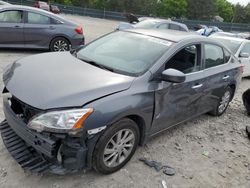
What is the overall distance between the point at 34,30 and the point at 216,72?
568 cm

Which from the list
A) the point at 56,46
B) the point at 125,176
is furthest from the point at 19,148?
the point at 56,46

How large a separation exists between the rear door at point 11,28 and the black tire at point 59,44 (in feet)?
2.98

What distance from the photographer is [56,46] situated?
8680 millimetres

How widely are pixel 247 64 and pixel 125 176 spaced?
22.9 feet

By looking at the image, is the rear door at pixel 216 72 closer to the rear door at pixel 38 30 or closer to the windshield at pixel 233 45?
the windshield at pixel 233 45

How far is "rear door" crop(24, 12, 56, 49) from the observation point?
8156 millimetres

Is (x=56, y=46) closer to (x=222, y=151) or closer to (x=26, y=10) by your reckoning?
(x=26, y=10)

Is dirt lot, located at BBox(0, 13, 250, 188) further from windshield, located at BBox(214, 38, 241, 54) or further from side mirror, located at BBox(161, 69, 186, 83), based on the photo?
windshield, located at BBox(214, 38, 241, 54)

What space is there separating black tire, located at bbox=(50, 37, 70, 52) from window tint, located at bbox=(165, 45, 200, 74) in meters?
5.54

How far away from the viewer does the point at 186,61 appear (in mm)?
4016

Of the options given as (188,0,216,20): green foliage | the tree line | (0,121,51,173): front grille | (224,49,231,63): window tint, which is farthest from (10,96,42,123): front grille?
(188,0,216,20): green foliage

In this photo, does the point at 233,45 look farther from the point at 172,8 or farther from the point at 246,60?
the point at 172,8

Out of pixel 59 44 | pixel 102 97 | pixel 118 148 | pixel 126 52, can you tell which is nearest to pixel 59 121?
pixel 102 97

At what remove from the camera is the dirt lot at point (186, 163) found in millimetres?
3121
